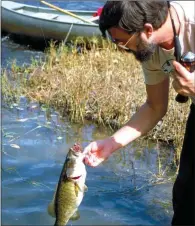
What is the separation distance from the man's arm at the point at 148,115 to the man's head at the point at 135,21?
1.96 feet

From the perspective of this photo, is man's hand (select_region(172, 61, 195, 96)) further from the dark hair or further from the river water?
the river water

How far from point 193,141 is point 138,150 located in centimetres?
237

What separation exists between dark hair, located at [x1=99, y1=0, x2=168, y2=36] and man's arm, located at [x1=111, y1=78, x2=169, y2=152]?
710 mm

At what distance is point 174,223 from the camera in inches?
171

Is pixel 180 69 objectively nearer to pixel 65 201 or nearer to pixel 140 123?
pixel 140 123

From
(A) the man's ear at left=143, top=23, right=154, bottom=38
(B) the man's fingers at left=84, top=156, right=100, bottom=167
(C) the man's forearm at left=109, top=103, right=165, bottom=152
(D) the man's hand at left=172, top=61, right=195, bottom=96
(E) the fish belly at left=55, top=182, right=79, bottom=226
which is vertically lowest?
(E) the fish belly at left=55, top=182, right=79, bottom=226

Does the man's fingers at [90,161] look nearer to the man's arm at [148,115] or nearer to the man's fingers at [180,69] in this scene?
the man's arm at [148,115]

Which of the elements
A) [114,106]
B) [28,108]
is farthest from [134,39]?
[28,108]

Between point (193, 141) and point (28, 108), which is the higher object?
point (193, 141)

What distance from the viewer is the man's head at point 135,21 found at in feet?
10.8

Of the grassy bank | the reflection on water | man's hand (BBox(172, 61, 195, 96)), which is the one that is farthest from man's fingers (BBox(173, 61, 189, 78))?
the grassy bank

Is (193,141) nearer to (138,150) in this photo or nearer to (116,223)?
(116,223)

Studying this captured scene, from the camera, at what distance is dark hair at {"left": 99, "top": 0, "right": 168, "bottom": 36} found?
130 inches

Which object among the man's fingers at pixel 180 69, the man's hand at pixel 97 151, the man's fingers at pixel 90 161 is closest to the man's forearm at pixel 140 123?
the man's hand at pixel 97 151
